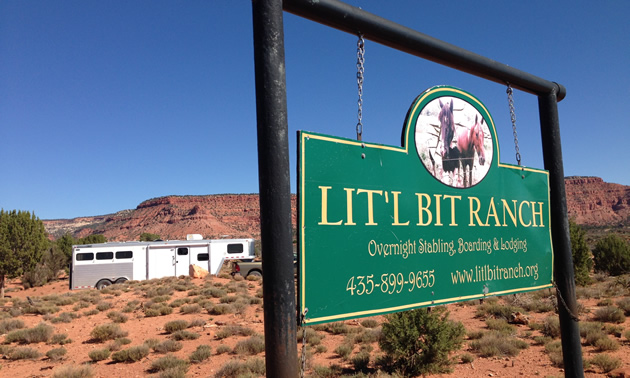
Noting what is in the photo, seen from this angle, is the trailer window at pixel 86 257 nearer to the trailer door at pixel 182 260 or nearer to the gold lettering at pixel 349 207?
the trailer door at pixel 182 260

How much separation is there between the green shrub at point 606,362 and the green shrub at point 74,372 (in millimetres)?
10131

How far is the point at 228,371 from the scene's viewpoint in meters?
8.22

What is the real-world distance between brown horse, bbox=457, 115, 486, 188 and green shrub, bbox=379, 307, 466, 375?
237 inches

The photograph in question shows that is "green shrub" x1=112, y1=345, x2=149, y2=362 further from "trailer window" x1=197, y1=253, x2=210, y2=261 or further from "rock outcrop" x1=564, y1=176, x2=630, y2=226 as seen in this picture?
"rock outcrop" x1=564, y1=176, x2=630, y2=226

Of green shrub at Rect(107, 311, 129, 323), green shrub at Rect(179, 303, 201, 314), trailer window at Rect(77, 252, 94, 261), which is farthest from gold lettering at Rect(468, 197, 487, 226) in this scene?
trailer window at Rect(77, 252, 94, 261)

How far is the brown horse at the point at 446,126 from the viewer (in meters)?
2.60

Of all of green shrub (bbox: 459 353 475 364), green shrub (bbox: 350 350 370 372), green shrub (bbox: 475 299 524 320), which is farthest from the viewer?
green shrub (bbox: 475 299 524 320)

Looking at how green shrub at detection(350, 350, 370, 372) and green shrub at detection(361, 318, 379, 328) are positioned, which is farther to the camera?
green shrub at detection(361, 318, 379, 328)

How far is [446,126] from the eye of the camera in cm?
262

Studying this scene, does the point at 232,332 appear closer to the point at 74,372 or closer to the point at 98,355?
the point at 98,355

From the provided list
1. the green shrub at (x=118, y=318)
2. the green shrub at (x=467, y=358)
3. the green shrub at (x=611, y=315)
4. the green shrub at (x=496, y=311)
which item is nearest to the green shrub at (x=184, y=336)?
the green shrub at (x=118, y=318)

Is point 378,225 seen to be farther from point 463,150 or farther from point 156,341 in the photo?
point 156,341

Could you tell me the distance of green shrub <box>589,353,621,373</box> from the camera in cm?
742

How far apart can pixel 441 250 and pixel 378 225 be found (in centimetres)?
58
